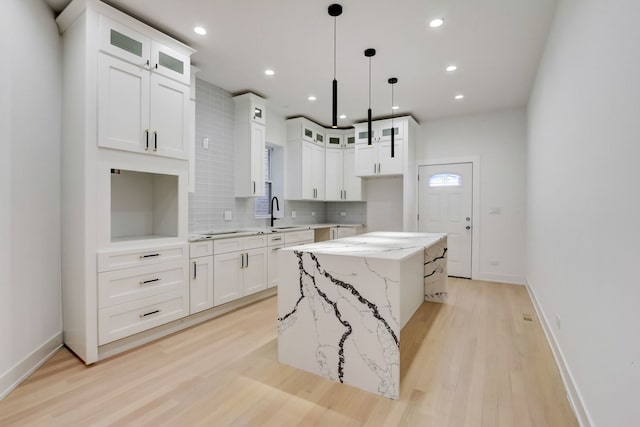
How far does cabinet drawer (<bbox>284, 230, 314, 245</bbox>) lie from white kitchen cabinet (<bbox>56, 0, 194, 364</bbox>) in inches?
65.3

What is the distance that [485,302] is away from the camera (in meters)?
3.93

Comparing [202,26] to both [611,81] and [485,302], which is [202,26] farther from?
[485,302]

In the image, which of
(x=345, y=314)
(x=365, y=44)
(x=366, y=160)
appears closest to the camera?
(x=345, y=314)

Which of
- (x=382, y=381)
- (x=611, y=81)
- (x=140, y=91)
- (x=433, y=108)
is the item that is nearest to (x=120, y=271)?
(x=140, y=91)

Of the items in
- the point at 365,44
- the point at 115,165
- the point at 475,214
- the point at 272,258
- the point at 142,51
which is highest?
the point at 365,44

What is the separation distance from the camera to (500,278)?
4992 millimetres

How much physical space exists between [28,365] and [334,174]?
16.3 ft

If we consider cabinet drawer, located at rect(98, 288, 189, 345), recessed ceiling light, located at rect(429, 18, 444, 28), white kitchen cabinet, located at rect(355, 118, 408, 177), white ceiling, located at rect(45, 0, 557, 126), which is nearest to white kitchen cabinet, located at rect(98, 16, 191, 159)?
white ceiling, located at rect(45, 0, 557, 126)

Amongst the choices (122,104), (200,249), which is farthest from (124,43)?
(200,249)

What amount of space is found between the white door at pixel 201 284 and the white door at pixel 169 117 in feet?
3.64

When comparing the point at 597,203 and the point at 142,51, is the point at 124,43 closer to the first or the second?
the point at 142,51

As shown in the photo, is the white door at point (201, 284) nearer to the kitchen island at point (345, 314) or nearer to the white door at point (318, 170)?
the kitchen island at point (345, 314)

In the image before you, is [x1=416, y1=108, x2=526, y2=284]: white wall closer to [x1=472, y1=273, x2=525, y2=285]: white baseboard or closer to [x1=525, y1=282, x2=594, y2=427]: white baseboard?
[x1=472, y1=273, x2=525, y2=285]: white baseboard

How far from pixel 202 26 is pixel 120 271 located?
229cm
